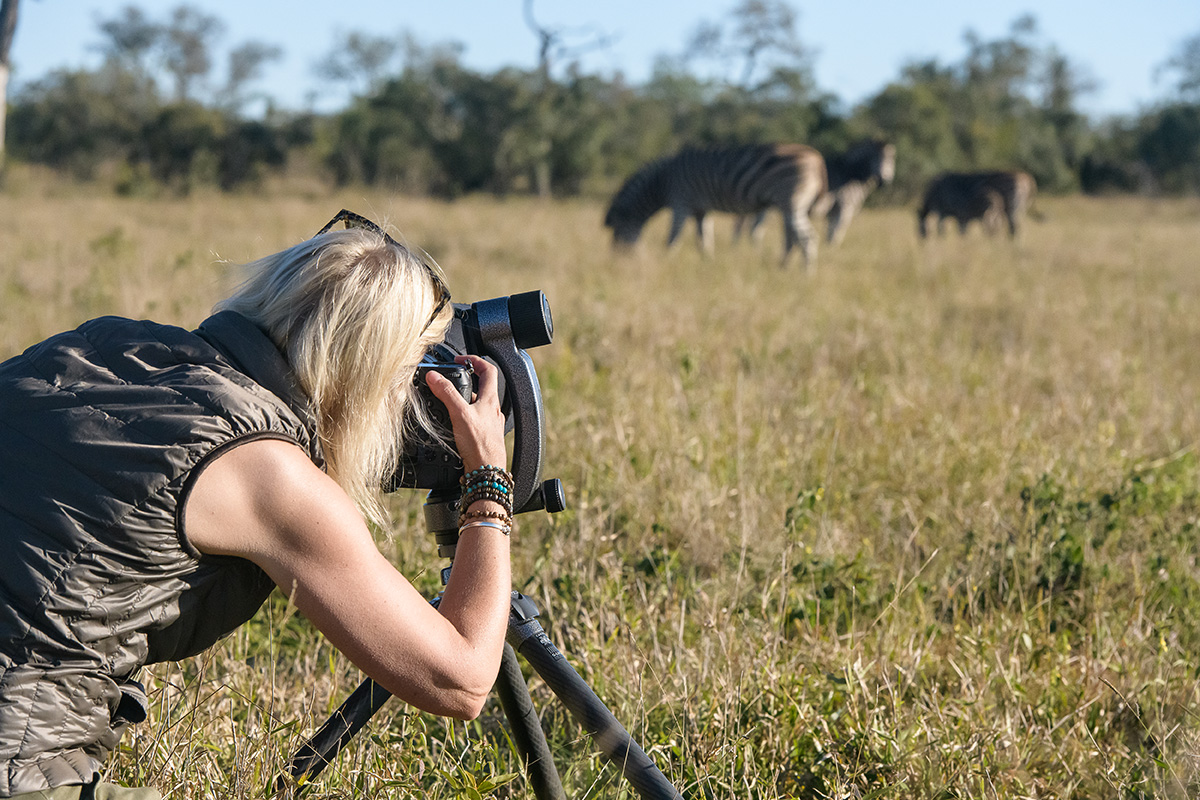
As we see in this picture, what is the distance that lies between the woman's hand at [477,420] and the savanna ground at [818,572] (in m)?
0.54

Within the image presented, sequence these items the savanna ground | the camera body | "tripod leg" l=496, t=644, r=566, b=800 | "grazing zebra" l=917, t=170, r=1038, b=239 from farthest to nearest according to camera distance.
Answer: "grazing zebra" l=917, t=170, r=1038, b=239 → the savanna ground → "tripod leg" l=496, t=644, r=566, b=800 → the camera body

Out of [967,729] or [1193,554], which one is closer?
[967,729]

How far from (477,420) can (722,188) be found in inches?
460

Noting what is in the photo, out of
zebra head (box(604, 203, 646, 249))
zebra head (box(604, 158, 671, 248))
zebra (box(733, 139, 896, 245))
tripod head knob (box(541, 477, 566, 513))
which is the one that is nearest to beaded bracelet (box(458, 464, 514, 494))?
tripod head knob (box(541, 477, 566, 513))

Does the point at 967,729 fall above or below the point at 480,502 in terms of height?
below

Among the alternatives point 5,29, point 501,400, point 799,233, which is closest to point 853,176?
point 799,233

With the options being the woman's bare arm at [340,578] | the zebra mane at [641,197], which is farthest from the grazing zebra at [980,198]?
the woman's bare arm at [340,578]

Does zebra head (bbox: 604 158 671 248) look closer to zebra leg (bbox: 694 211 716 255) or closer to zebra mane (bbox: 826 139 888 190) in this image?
zebra leg (bbox: 694 211 716 255)

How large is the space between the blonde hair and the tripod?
16cm

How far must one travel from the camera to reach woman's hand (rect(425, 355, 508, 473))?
1513 mm

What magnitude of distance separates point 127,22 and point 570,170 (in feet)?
190

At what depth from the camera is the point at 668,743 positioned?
204cm

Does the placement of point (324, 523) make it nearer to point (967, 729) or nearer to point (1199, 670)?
point (967, 729)

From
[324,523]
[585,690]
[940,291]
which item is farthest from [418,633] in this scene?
[940,291]
